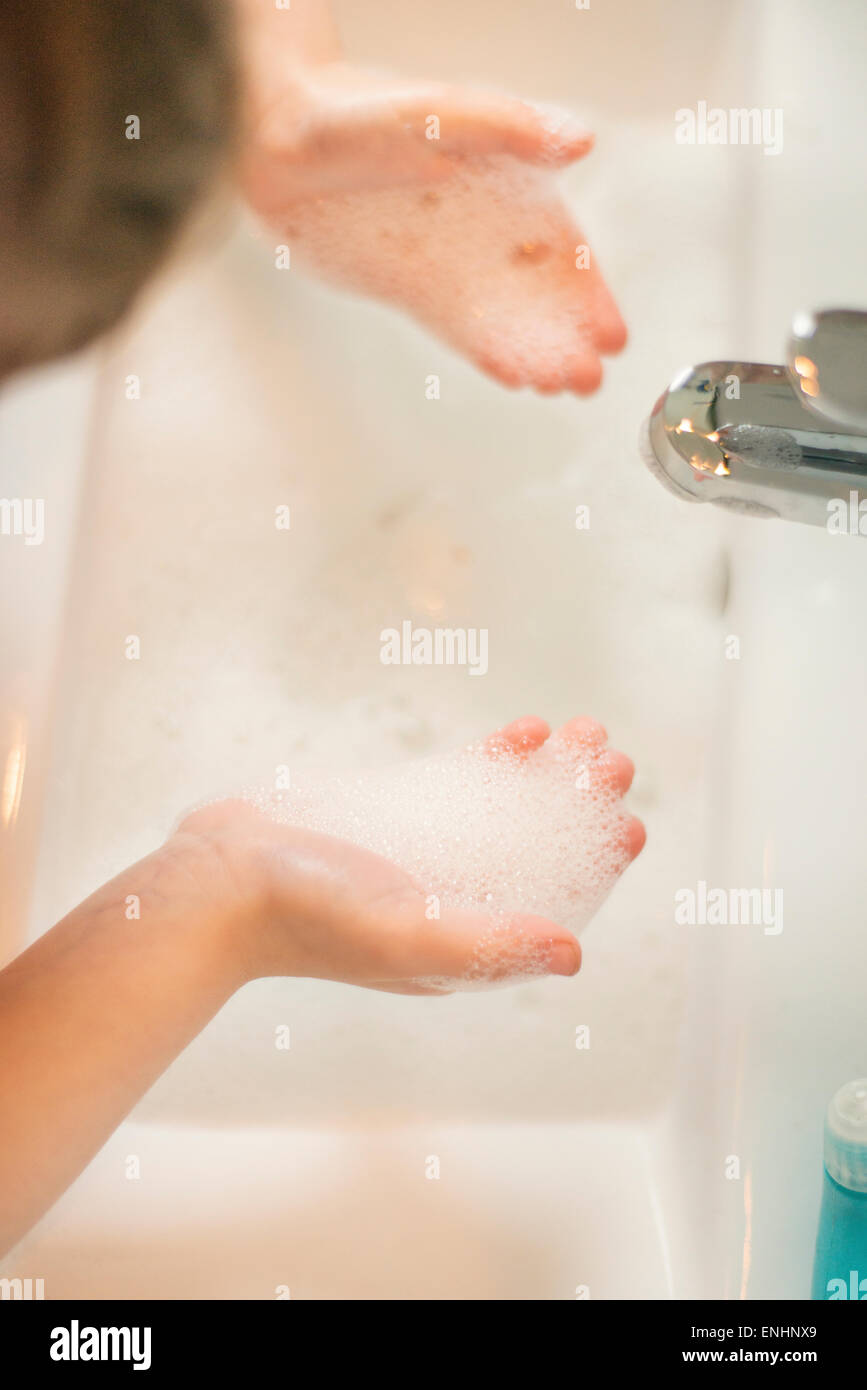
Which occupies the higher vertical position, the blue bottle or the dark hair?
the dark hair

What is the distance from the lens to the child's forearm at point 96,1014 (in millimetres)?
521

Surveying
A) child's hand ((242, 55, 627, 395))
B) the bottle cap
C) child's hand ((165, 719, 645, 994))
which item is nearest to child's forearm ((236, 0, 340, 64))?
child's hand ((242, 55, 627, 395))

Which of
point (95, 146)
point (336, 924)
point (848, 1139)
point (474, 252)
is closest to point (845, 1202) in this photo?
point (848, 1139)

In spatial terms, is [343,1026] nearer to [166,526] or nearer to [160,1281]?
[160,1281]

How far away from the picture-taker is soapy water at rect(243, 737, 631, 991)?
0.69 m

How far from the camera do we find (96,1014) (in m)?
0.54

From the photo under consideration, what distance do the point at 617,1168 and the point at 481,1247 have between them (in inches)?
3.9

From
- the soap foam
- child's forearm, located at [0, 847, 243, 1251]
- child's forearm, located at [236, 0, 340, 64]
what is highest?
child's forearm, located at [236, 0, 340, 64]

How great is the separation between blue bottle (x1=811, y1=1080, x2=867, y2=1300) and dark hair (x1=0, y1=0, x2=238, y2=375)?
0.70 metres

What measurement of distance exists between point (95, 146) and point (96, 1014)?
1.97 ft

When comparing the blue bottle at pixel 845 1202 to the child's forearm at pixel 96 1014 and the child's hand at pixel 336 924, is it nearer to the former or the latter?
the child's hand at pixel 336 924

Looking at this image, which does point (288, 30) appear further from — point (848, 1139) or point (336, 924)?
point (848, 1139)

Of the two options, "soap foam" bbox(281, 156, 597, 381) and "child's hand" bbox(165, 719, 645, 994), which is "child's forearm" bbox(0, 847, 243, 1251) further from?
"soap foam" bbox(281, 156, 597, 381)

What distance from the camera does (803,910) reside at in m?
0.62
